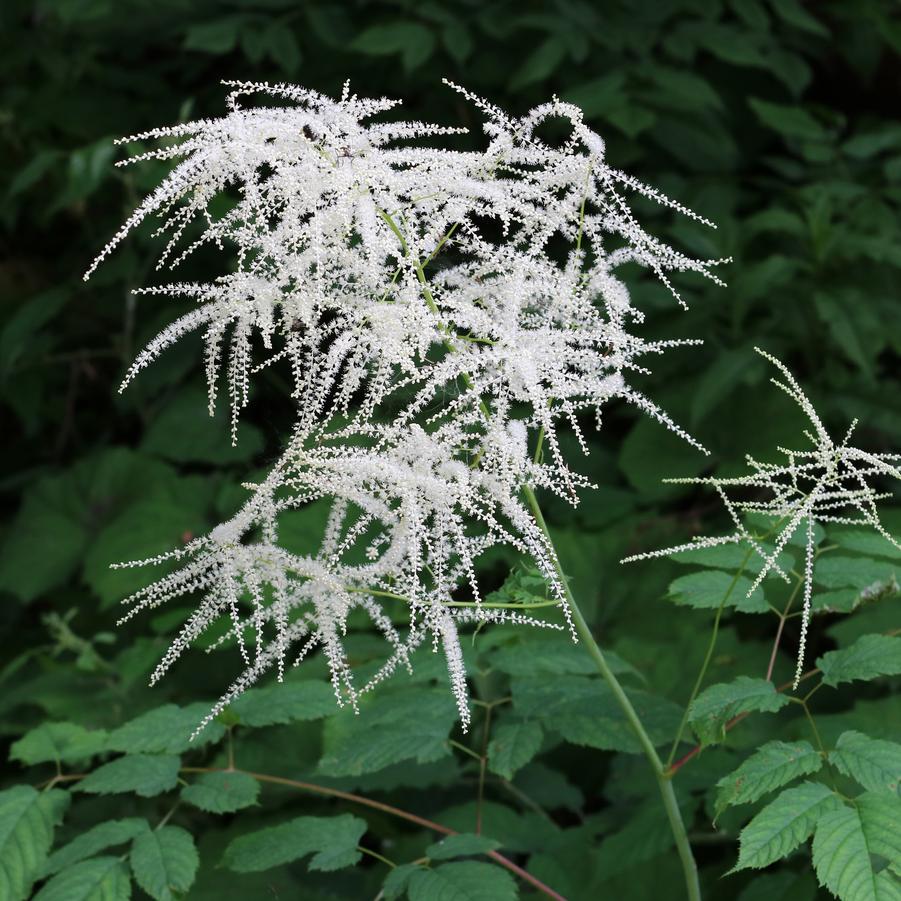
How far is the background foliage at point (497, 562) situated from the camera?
2.02 m

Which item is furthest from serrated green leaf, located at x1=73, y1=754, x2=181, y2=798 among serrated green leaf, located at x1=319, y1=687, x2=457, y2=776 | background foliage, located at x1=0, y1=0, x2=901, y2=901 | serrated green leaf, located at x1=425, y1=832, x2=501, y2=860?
serrated green leaf, located at x1=425, y1=832, x2=501, y2=860

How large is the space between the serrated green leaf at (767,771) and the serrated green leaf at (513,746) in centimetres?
44

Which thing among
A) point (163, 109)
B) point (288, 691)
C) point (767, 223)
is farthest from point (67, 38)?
point (288, 691)

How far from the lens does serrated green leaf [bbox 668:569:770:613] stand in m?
1.94

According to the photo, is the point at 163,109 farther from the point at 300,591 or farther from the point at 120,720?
the point at 300,591

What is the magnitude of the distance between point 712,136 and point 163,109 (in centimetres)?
236

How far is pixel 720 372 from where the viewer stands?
372cm

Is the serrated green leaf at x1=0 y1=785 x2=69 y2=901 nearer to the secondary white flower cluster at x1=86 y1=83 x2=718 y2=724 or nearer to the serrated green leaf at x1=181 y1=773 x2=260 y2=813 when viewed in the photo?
the serrated green leaf at x1=181 y1=773 x2=260 y2=813

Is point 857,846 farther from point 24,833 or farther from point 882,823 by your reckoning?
point 24,833

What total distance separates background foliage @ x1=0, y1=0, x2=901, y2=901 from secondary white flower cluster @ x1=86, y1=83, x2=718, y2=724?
194 millimetres

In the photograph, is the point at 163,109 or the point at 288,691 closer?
the point at 288,691

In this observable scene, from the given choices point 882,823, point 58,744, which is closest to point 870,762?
point 882,823

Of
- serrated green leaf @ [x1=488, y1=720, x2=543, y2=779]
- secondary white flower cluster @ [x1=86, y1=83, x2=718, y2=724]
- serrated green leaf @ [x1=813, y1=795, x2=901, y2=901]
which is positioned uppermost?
secondary white flower cluster @ [x1=86, y1=83, x2=718, y2=724]

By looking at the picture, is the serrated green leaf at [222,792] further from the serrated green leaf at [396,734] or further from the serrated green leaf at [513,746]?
the serrated green leaf at [513,746]
